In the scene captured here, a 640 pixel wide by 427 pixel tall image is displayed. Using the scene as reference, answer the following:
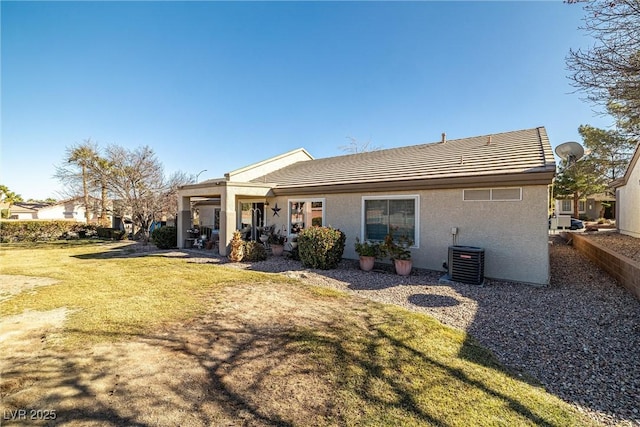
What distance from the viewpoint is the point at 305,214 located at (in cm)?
1273

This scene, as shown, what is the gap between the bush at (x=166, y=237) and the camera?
15.0 m

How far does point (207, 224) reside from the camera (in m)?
20.5

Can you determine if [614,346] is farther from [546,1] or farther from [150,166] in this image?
[150,166]

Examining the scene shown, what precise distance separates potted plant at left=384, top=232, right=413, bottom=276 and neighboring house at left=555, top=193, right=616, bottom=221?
37333mm

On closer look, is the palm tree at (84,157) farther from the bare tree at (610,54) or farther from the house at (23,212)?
the bare tree at (610,54)

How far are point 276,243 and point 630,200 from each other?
17820mm

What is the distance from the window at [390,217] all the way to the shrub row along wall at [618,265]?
16.3 ft

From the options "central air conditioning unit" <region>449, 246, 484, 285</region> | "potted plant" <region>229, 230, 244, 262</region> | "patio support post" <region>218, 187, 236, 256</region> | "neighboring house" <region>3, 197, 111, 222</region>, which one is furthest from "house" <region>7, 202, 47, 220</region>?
"central air conditioning unit" <region>449, 246, 484, 285</region>

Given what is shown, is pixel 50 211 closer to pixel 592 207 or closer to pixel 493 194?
pixel 493 194

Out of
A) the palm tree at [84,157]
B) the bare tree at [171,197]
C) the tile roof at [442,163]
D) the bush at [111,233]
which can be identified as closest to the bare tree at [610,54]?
the tile roof at [442,163]

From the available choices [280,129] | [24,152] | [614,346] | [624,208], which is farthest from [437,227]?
[24,152]

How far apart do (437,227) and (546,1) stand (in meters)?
7.35

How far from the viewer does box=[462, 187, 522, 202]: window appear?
7.74 metres

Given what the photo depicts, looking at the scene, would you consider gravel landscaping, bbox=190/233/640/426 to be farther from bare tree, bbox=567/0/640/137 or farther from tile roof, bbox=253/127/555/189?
bare tree, bbox=567/0/640/137
